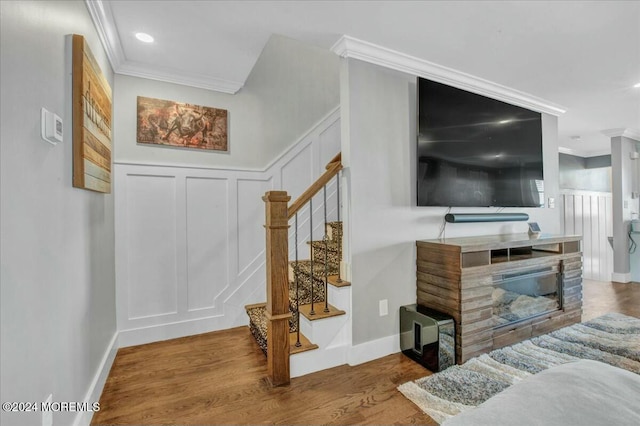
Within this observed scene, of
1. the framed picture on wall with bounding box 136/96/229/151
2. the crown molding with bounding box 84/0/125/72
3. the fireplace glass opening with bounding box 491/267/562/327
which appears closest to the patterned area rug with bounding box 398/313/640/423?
the fireplace glass opening with bounding box 491/267/562/327

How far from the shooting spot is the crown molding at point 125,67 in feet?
6.05

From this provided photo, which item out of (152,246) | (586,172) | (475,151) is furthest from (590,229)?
(152,246)

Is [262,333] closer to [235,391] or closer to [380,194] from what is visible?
[235,391]

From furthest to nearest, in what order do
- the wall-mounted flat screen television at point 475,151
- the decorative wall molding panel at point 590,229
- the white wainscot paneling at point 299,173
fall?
the decorative wall molding panel at point 590,229 → the white wainscot paneling at point 299,173 → the wall-mounted flat screen television at point 475,151

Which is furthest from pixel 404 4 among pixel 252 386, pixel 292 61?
pixel 252 386

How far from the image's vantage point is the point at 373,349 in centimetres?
233

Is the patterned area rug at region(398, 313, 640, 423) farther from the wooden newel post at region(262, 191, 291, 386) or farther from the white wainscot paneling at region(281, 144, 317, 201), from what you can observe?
the white wainscot paneling at region(281, 144, 317, 201)

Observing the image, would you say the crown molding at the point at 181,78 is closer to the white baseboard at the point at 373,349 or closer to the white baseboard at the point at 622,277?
the white baseboard at the point at 373,349

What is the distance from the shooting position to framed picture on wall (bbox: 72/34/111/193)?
146 cm

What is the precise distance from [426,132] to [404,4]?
38.9 inches

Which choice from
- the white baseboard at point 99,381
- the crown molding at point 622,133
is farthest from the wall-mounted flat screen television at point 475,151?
the white baseboard at point 99,381

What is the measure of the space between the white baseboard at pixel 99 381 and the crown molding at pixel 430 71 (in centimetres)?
276

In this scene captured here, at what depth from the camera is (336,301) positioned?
227cm

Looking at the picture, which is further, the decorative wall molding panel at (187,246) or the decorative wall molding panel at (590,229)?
the decorative wall molding panel at (590,229)
